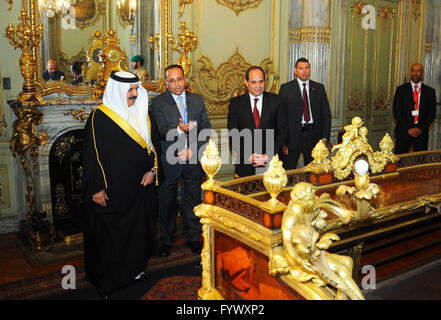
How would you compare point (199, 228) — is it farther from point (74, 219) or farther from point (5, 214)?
point (5, 214)

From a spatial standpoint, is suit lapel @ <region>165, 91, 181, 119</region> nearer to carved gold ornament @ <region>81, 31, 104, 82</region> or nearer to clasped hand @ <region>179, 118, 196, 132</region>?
clasped hand @ <region>179, 118, 196, 132</region>

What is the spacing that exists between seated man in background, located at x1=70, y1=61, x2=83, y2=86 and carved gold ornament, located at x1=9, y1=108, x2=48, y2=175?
0.50 m

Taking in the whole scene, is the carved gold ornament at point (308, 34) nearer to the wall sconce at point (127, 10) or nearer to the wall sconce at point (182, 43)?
the wall sconce at point (182, 43)

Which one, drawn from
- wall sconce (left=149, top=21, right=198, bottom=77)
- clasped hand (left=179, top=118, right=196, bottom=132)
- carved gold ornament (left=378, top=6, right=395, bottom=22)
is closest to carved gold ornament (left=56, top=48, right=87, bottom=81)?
wall sconce (left=149, top=21, right=198, bottom=77)

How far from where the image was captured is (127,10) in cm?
428

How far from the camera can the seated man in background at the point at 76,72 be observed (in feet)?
13.1

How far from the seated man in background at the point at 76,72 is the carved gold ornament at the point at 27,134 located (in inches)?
19.7

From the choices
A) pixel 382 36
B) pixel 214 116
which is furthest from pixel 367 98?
pixel 214 116

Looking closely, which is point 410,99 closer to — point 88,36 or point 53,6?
point 88,36

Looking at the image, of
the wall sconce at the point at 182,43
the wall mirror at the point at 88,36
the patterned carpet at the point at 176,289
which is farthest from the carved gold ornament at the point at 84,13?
the patterned carpet at the point at 176,289

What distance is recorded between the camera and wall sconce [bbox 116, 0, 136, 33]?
13.9 ft

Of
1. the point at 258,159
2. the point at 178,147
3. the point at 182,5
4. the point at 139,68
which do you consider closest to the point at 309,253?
the point at 258,159
